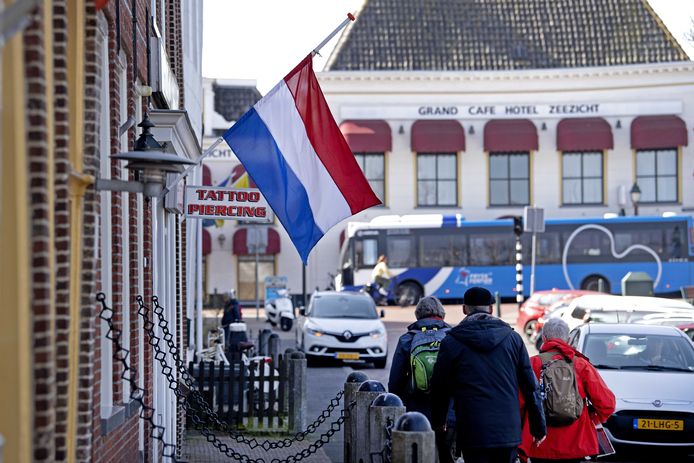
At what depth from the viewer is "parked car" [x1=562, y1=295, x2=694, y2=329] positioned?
2438cm

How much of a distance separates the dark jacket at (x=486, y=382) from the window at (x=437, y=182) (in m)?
42.8

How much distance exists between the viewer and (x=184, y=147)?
55.2 ft

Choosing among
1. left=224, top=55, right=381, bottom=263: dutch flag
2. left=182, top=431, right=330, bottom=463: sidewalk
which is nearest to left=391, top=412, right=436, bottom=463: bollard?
left=224, top=55, right=381, bottom=263: dutch flag

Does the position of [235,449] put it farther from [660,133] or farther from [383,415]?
[660,133]

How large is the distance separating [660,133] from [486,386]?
43.5m

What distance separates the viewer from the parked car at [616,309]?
24375 millimetres

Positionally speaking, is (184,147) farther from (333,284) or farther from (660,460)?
(333,284)

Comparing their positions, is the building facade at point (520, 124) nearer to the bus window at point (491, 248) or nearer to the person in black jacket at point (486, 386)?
the bus window at point (491, 248)

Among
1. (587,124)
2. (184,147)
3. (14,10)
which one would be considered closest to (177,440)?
(184,147)

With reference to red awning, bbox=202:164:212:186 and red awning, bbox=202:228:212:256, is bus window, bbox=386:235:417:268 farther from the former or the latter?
red awning, bbox=202:228:212:256

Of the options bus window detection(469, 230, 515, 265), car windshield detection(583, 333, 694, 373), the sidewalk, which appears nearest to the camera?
the sidewalk

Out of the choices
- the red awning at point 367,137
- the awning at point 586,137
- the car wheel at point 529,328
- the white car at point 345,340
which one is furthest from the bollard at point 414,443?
the awning at point 586,137

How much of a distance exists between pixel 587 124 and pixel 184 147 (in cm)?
3584

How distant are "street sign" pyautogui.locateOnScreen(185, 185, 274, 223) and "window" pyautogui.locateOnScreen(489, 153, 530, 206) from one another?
129 feet
